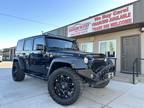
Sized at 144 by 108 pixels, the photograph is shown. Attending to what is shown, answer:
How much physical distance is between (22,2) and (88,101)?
11615 mm

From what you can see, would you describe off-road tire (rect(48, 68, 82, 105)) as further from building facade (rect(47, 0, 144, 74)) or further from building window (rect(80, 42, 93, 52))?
building window (rect(80, 42, 93, 52))

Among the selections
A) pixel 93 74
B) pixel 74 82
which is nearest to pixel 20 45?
pixel 74 82

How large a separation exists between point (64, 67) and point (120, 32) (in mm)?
5431

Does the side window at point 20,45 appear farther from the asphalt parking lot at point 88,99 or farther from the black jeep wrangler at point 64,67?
the asphalt parking lot at point 88,99

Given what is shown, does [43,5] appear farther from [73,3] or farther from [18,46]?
[18,46]

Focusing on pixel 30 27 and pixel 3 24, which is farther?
pixel 30 27

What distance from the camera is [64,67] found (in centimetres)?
367

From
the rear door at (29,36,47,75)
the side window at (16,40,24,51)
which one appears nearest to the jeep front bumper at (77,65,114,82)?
the rear door at (29,36,47,75)

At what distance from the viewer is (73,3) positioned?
39.4ft

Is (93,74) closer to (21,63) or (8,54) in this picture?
(21,63)

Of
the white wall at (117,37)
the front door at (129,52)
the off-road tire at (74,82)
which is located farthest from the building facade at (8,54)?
the off-road tire at (74,82)

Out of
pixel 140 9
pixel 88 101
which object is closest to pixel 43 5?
pixel 140 9

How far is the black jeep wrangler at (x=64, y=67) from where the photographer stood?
332 centimetres

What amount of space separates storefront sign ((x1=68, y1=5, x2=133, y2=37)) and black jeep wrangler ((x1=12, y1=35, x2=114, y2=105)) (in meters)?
3.05
